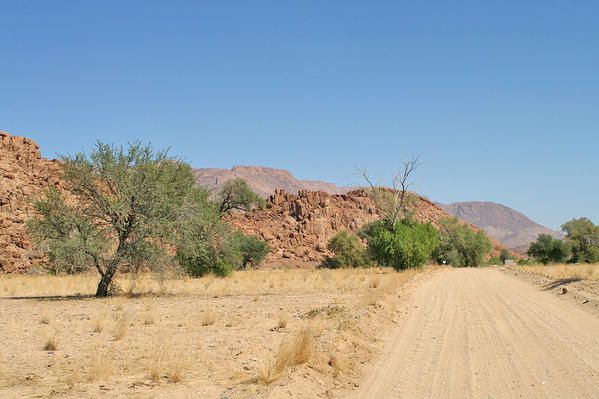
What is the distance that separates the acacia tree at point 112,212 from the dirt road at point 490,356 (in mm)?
12179

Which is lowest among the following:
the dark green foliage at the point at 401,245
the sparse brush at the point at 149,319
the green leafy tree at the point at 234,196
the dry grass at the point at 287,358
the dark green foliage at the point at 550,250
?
the sparse brush at the point at 149,319

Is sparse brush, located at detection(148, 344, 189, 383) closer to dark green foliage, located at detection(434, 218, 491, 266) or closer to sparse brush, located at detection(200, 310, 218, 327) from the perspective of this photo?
sparse brush, located at detection(200, 310, 218, 327)

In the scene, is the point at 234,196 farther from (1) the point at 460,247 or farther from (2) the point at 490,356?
(2) the point at 490,356

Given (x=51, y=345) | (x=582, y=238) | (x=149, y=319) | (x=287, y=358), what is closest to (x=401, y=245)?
(x=149, y=319)

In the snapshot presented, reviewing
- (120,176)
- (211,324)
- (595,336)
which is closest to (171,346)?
(211,324)

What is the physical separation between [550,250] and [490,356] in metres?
96.5

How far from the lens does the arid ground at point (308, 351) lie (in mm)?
8008

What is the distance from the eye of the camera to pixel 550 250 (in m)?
97.2

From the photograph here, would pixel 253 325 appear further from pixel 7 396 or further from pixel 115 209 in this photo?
pixel 115 209

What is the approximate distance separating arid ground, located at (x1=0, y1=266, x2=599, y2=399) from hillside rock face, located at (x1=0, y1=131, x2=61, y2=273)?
123 feet

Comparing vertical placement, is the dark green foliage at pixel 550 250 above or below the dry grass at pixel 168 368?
above

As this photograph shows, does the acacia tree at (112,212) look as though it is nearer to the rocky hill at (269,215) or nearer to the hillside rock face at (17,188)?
the rocky hill at (269,215)

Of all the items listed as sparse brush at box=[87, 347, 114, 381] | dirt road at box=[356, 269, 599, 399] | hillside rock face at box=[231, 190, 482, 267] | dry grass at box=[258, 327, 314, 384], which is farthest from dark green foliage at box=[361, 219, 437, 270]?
sparse brush at box=[87, 347, 114, 381]

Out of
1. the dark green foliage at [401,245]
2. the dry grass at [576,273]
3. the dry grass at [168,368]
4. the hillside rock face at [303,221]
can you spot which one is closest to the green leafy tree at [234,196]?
the dark green foliage at [401,245]
